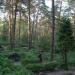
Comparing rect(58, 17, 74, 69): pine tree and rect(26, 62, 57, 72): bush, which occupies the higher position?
rect(58, 17, 74, 69): pine tree

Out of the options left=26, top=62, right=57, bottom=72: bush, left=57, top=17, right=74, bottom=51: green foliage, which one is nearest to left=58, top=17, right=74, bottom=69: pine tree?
left=57, top=17, right=74, bottom=51: green foliage

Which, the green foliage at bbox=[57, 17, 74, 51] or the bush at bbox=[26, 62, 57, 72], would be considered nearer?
the bush at bbox=[26, 62, 57, 72]

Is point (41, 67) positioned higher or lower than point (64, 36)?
lower

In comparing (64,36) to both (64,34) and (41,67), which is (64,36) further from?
(41,67)

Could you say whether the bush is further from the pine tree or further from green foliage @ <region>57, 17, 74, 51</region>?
green foliage @ <region>57, 17, 74, 51</region>

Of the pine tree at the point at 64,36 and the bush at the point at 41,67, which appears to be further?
the pine tree at the point at 64,36

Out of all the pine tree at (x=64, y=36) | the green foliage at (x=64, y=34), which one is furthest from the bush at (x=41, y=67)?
the green foliage at (x=64, y=34)

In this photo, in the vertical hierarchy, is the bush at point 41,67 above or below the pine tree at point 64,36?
below

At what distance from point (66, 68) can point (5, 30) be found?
35.7 metres

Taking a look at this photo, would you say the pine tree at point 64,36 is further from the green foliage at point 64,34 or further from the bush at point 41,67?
the bush at point 41,67

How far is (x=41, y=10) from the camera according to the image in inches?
1848

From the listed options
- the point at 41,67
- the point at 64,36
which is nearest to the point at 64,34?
the point at 64,36

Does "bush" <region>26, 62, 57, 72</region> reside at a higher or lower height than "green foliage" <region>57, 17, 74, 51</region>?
lower

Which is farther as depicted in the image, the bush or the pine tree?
the pine tree
